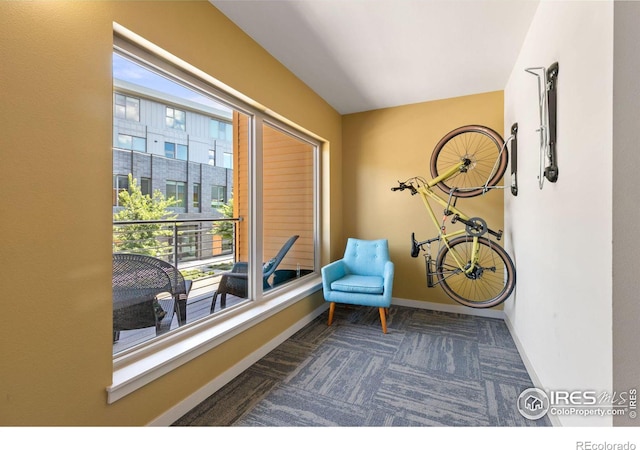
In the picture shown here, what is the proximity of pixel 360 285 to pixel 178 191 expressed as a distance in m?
1.91

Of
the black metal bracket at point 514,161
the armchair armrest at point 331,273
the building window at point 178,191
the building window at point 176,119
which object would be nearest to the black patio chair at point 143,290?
the building window at point 178,191

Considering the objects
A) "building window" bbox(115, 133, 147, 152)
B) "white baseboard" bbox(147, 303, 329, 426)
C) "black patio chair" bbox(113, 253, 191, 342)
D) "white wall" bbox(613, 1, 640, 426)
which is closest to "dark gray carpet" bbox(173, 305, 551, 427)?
"white baseboard" bbox(147, 303, 329, 426)

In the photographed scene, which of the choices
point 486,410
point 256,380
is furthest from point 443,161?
point 256,380

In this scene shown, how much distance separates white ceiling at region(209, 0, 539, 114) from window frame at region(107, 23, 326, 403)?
0.53 metres

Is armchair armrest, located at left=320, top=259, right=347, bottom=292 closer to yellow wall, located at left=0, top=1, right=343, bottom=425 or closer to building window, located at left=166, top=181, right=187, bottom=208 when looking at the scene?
building window, located at left=166, top=181, right=187, bottom=208

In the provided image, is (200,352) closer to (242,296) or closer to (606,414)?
(242,296)

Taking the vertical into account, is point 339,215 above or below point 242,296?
above

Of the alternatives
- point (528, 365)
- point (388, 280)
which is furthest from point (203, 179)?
point (528, 365)

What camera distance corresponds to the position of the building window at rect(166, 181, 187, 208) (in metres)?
1.81

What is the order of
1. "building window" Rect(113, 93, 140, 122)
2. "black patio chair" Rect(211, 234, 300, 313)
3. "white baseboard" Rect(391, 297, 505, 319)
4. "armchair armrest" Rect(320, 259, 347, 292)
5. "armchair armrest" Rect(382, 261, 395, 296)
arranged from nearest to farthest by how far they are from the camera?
"building window" Rect(113, 93, 140, 122) → "black patio chair" Rect(211, 234, 300, 313) → "armchair armrest" Rect(382, 261, 395, 296) → "armchair armrest" Rect(320, 259, 347, 292) → "white baseboard" Rect(391, 297, 505, 319)

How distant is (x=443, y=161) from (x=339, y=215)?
1.52 meters

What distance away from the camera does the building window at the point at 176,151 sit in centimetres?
180

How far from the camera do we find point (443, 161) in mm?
3387

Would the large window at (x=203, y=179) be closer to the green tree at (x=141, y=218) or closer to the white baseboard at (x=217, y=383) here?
the green tree at (x=141, y=218)
